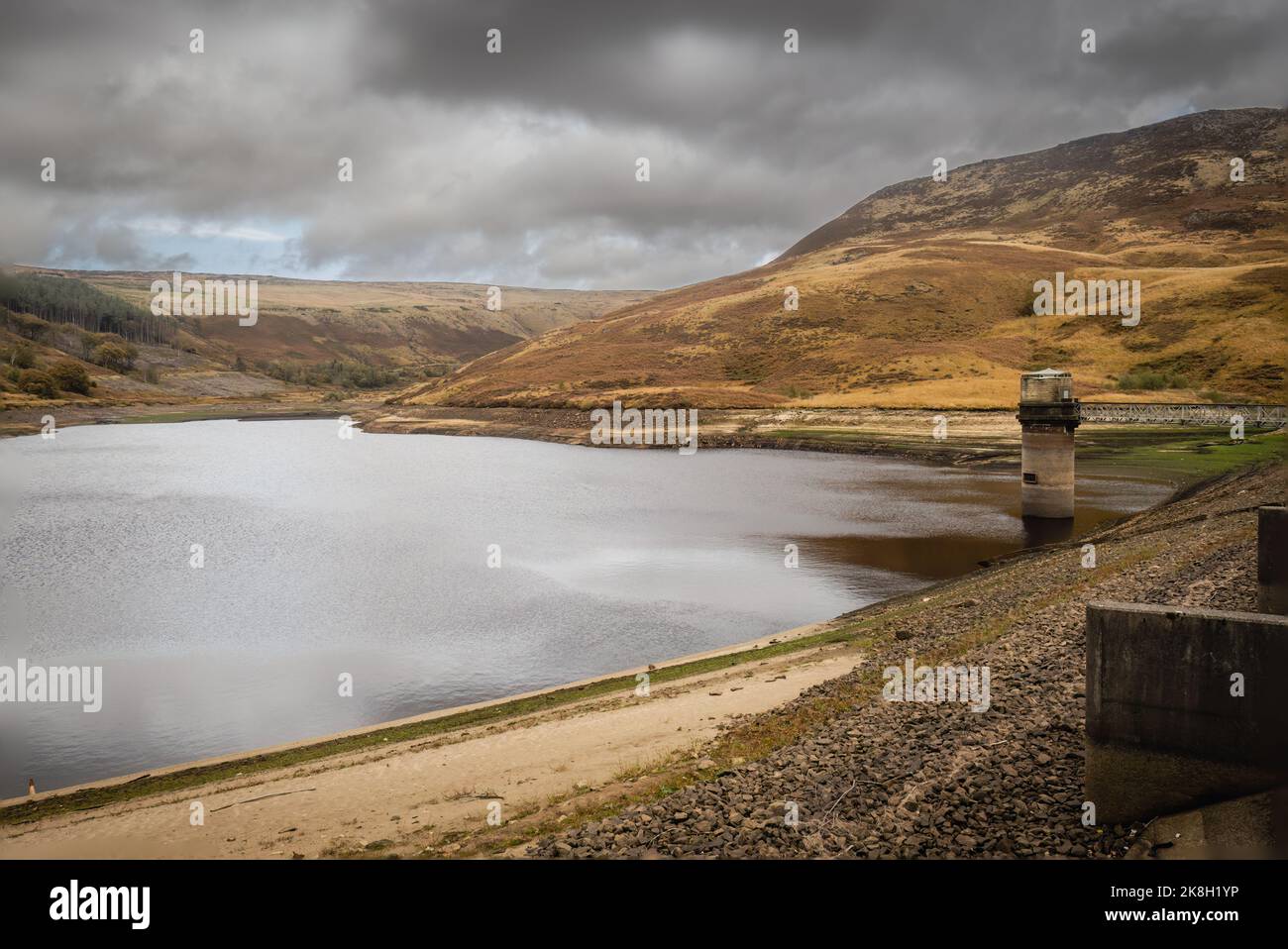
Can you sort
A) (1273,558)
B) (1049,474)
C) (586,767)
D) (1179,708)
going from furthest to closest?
1. (1049,474)
2. (586,767)
3. (1273,558)
4. (1179,708)

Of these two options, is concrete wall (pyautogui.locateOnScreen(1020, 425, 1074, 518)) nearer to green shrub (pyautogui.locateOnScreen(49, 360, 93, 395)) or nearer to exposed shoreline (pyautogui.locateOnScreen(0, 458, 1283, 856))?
exposed shoreline (pyautogui.locateOnScreen(0, 458, 1283, 856))

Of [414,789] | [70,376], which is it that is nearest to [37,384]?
[70,376]

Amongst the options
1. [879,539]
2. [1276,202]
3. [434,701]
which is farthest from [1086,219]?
[434,701]

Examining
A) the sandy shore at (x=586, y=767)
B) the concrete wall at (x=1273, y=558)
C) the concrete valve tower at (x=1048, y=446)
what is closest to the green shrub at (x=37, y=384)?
the concrete valve tower at (x=1048, y=446)

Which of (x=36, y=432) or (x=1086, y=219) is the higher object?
(x=1086, y=219)

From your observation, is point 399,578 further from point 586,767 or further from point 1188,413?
point 1188,413

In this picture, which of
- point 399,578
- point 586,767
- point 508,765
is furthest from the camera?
point 399,578
